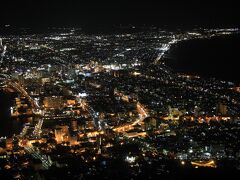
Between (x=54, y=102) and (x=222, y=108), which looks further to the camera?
(x=54, y=102)

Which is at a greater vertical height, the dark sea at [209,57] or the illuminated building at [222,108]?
the illuminated building at [222,108]

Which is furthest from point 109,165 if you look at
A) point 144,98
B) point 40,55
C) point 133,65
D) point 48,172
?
point 40,55

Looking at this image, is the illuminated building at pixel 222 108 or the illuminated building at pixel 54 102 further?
the illuminated building at pixel 54 102

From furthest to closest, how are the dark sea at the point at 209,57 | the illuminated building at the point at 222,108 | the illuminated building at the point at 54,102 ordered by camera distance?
the dark sea at the point at 209,57 → the illuminated building at the point at 54,102 → the illuminated building at the point at 222,108

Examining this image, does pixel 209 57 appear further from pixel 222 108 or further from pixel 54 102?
pixel 222 108

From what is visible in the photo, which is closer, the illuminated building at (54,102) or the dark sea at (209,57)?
the illuminated building at (54,102)

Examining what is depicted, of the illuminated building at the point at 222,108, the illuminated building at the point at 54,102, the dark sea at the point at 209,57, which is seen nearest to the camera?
the illuminated building at the point at 222,108

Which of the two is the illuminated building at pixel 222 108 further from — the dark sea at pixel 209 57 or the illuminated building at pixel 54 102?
the dark sea at pixel 209 57

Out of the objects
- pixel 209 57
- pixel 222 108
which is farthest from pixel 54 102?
pixel 209 57

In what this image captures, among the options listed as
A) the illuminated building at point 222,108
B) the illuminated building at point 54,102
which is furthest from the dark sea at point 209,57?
the illuminated building at point 54,102

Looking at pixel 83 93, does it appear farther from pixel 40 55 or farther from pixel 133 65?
pixel 40 55
